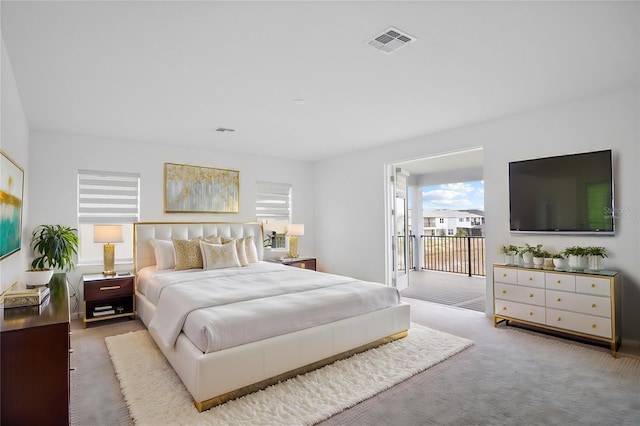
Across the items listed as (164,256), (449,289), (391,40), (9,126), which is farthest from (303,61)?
(449,289)

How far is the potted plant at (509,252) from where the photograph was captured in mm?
3982

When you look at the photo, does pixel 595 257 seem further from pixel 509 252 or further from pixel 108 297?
pixel 108 297

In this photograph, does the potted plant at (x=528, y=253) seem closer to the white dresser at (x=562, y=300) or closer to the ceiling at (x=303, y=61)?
the white dresser at (x=562, y=300)

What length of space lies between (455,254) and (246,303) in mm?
6580

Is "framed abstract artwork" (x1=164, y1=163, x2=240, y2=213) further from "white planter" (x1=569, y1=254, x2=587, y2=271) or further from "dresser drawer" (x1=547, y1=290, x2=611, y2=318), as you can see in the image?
"white planter" (x1=569, y1=254, x2=587, y2=271)

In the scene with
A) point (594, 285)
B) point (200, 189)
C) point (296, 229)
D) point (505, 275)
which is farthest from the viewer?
point (296, 229)

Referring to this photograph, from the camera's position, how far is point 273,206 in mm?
6508

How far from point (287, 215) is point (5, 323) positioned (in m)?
5.03

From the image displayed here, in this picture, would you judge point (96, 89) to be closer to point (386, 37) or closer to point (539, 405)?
point (386, 37)

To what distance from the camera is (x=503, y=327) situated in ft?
13.0

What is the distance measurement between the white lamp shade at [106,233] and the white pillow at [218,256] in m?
1.03

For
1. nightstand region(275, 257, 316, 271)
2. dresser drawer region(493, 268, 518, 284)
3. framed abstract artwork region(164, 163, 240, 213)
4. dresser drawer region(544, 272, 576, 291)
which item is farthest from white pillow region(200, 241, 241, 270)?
dresser drawer region(544, 272, 576, 291)

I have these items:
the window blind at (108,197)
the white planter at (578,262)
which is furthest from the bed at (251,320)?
the white planter at (578,262)

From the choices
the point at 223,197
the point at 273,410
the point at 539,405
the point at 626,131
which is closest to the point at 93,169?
the point at 223,197
